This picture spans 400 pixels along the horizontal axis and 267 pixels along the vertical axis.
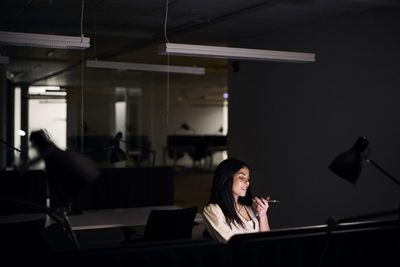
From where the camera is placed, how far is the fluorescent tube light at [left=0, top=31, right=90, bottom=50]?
4.04 metres

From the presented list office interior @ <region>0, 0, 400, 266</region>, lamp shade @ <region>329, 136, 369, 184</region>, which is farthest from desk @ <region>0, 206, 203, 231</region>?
lamp shade @ <region>329, 136, 369, 184</region>

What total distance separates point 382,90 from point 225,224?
280 centimetres

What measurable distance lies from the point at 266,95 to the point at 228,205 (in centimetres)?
397

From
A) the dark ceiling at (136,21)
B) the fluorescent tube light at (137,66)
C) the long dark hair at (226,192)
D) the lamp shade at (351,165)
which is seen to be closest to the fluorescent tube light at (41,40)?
the long dark hair at (226,192)

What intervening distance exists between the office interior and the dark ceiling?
0.08 feet

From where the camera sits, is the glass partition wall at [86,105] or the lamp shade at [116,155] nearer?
the lamp shade at [116,155]

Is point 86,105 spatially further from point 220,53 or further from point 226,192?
point 226,192

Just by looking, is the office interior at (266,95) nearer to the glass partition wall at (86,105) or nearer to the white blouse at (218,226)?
the glass partition wall at (86,105)

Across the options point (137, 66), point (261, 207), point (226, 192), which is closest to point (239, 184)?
point (226, 192)

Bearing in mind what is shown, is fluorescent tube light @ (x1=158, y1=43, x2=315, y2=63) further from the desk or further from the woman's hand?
the desk

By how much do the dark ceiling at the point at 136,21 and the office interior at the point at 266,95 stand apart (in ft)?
0.08

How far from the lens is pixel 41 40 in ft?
13.4

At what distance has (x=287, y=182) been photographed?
23.5ft

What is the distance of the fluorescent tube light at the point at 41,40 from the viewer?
4.04 m
